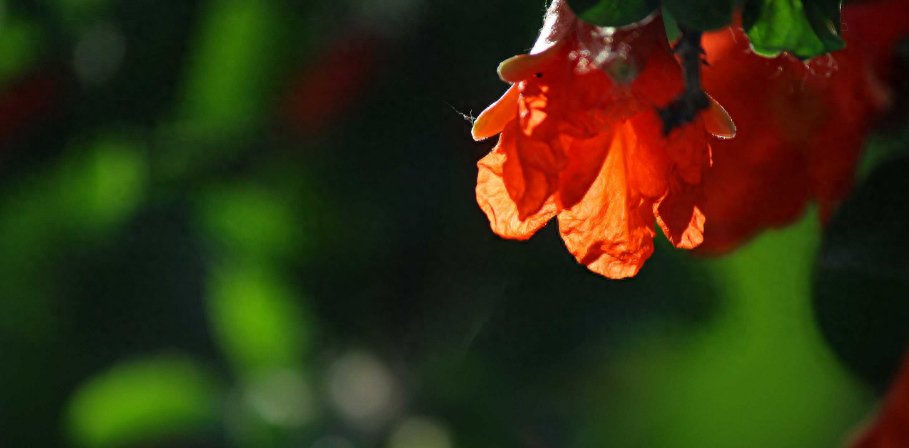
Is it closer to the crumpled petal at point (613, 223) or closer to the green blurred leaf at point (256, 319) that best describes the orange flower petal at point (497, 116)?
the crumpled petal at point (613, 223)

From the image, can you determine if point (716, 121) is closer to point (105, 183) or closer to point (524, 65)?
point (524, 65)

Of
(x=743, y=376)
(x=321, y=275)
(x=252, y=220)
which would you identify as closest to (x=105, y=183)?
(x=252, y=220)

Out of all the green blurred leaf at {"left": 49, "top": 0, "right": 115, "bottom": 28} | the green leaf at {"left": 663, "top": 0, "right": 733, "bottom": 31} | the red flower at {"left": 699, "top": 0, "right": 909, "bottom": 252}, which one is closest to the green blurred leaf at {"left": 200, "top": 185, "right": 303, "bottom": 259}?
the green blurred leaf at {"left": 49, "top": 0, "right": 115, "bottom": 28}

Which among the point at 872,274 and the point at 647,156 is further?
the point at 872,274

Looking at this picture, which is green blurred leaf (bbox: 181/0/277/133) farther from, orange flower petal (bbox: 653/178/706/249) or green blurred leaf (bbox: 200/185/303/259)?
orange flower petal (bbox: 653/178/706/249)

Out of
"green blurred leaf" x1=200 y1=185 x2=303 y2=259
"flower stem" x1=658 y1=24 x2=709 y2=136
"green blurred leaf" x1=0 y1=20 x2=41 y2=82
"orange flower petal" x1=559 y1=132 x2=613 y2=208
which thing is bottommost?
"green blurred leaf" x1=200 y1=185 x2=303 y2=259
